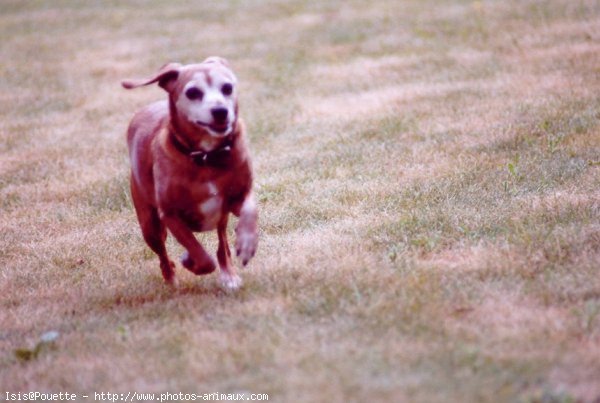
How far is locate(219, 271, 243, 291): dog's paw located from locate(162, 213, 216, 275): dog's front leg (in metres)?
0.24

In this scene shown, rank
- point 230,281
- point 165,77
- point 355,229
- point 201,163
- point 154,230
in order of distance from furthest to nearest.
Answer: point 355,229 < point 154,230 < point 230,281 < point 165,77 < point 201,163

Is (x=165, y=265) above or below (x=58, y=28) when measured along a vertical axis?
above

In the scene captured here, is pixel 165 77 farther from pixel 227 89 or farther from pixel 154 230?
pixel 154 230

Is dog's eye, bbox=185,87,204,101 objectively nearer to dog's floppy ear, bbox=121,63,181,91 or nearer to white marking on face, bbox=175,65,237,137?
white marking on face, bbox=175,65,237,137

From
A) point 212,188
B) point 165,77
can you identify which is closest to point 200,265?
point 212,188

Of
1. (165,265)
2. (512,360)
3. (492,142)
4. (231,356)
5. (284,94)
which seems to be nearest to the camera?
(512,360)

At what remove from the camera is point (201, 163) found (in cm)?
526

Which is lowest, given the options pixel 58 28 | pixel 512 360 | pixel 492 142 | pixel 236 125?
pixel 58 28

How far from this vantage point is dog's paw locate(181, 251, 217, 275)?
5332 mm

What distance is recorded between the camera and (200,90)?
17.4 ft

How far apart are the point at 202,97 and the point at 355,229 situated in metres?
1.77

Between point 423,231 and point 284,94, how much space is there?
5409 millimetres

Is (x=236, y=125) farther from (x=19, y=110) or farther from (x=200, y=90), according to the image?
(x=19, y=110)

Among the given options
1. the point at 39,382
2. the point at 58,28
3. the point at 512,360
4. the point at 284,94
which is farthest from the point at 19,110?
the point at 512,360
